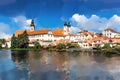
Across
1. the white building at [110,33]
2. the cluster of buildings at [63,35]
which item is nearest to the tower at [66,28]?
the cluster of buildings at [63,35]

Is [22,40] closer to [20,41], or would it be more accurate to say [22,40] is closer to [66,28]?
[20,41]

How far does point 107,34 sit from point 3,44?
5268cm

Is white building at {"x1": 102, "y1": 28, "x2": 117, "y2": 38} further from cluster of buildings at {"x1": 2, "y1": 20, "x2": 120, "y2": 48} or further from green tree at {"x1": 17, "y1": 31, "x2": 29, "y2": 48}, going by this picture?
green tree at {"x1": 17, "y1": 31, "x2": 29, "y2": 48}

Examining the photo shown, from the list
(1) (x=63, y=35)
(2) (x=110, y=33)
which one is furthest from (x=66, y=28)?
(2) (x=110, y=33)

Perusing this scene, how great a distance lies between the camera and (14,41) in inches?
4520

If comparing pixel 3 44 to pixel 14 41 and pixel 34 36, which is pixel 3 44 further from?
pixel 14 41

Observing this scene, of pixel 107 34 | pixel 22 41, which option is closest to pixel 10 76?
pixel 22 41

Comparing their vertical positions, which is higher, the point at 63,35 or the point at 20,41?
the point at 63,35

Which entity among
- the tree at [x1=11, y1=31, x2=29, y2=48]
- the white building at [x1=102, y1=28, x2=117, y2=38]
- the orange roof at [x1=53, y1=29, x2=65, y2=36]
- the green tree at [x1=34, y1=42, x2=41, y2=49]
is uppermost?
the orange roof at [x1=53, y1=29, x2=65, y2=36]

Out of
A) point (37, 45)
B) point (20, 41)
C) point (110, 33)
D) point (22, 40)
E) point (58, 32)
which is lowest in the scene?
point (37, 45)

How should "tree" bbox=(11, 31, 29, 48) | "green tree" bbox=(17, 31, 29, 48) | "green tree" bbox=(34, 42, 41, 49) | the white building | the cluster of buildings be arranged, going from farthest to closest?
the white building < the cluster of buildings < "green tree" bbox=(34, 42, 41, 49) < "tree" bbox=(11, 31, 29, 48) < "green tree" bbox=(17, 31, 29, 48)

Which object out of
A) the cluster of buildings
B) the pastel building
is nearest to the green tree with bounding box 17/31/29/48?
the cluster of buildings

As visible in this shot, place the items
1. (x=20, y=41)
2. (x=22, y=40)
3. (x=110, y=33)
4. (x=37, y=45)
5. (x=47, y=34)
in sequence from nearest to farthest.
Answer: (x=20, y=41) < (x=22, y=40) < (x=37, y=45) < (x=110, y=33) < (x=47, y=34)

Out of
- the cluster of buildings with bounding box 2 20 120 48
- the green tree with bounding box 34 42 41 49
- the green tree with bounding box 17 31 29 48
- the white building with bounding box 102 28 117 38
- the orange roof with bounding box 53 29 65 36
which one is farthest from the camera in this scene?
the orange roof with bounding box 53 29 65 36
